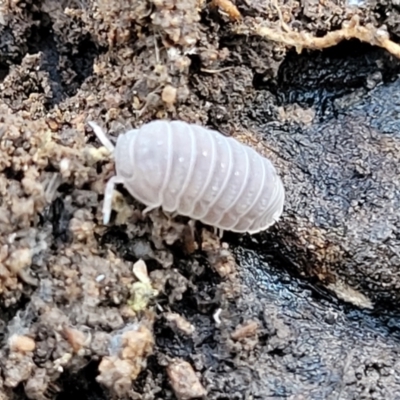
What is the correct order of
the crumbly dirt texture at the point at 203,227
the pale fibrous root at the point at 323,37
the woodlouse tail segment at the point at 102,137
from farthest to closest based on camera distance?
the pale fibrous root at the point at 323,37
the woodlouse tail segment at the point at 102,137
the crumbly dirt texture at the point at 203,227

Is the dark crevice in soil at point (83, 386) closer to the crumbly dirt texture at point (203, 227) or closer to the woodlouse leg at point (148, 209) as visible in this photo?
the crumbly dirt texture at point (203, 227)

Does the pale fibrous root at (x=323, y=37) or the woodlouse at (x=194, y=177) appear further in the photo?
the pale fibrous root at (x=323, y=37)

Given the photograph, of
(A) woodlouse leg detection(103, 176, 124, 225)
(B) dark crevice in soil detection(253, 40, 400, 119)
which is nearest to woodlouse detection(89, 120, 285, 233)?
(A) woodlouse leg detection(103, 176, 124, 225)

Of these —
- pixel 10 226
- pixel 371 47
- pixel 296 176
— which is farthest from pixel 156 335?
pixel 371 47

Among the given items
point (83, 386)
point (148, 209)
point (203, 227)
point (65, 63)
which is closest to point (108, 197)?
point (148, 209)

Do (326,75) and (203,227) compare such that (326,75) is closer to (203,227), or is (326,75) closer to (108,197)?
(203,227)

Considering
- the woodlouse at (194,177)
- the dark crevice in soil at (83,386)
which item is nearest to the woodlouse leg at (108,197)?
the woodlouse at (194,177)

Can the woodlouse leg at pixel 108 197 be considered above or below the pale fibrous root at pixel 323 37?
below

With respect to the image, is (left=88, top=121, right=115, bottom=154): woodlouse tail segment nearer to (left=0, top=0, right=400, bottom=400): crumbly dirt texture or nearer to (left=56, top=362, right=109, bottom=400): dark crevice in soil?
(left=0, top=0, right=400, bottom=400): crumbly dirt texture

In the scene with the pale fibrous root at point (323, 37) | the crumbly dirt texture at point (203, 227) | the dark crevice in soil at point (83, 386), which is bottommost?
the dark crevice in soil at point (83, 386)
